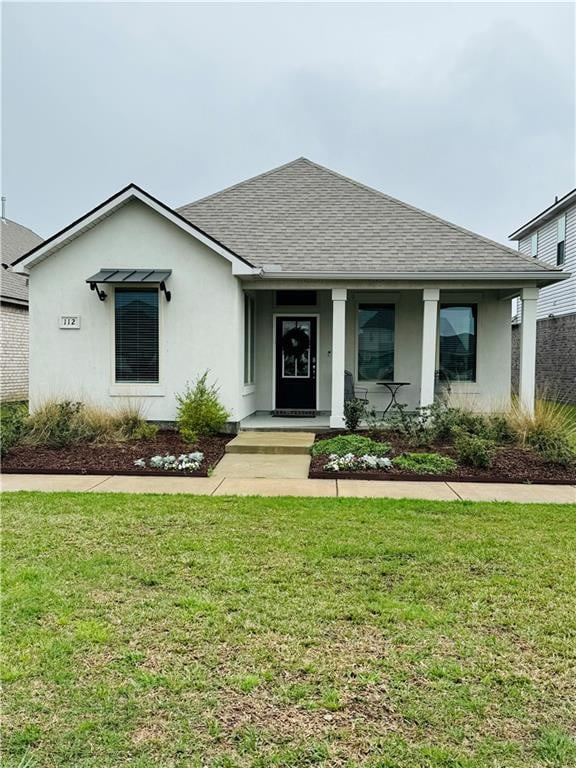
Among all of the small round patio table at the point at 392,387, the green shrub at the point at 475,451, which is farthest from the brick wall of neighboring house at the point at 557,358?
the green shrub at the point at 475,451

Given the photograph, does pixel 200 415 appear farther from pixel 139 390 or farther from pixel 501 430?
pixel 501 430

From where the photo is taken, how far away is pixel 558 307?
811 inches

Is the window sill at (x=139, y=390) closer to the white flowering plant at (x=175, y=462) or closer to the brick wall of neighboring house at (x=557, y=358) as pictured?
the white flowering plant at (x=175, y=462)

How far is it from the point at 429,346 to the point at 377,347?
218 cm

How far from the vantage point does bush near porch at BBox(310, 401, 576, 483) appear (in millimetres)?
7949

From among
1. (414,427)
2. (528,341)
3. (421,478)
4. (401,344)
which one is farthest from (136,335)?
(528,341)

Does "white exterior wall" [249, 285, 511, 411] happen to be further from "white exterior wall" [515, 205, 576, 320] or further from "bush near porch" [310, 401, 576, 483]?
"white exterior wall" [515, 205, 576, 320]

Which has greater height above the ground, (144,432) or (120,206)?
(120,206)

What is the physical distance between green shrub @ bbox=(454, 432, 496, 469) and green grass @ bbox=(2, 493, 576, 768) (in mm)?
2711

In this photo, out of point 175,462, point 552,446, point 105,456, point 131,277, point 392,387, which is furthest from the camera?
point 392,387

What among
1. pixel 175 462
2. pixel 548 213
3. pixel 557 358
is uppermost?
pixel 548 213

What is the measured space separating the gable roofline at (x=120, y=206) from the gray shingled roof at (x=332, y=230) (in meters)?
1.19

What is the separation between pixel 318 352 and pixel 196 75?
972 centimetres

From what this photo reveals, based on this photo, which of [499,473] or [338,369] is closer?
[499,473]
